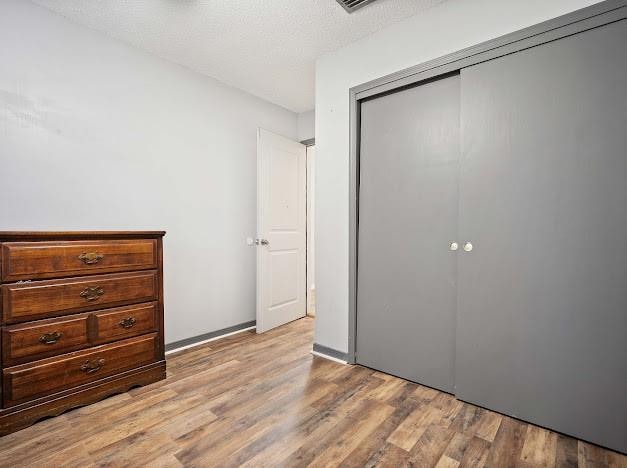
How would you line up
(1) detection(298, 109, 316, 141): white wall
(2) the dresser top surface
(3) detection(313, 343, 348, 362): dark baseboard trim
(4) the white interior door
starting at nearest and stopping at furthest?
1. (2) the dresser top surface
2. (3) detection(313, 343, 348, 362): dark baseboard trim
3. (4) the white interior door
4. (1) detection(298, 109, 316, 141): white wall

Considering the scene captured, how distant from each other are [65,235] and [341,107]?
2.05 meters

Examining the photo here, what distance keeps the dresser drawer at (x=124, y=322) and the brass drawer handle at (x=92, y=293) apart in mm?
100

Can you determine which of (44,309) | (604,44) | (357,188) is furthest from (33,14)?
(604,44)

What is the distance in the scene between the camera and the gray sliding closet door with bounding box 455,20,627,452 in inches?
60.0

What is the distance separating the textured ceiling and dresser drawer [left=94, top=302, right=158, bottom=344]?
6.45 feet

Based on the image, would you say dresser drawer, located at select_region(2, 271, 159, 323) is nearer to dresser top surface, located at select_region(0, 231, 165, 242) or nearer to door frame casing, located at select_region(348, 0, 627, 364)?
dresser top surface, located at select_region(0, 231, 165, 242)

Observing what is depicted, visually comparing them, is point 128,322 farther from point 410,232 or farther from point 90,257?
point 410,232

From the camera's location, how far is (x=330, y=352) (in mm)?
2625

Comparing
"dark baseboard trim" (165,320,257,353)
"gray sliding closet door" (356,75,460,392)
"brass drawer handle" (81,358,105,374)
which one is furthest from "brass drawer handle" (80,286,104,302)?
A: "gray sliding closet door" (356,75,460,392)

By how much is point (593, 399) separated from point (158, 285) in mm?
2580

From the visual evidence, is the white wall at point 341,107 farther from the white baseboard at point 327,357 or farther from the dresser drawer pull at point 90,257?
the dresser drawer pull at point 90,257

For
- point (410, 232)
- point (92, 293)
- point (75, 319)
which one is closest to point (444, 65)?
point (410, 232)

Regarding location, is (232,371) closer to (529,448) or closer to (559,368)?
(529,448)

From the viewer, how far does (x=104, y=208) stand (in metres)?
2.39
